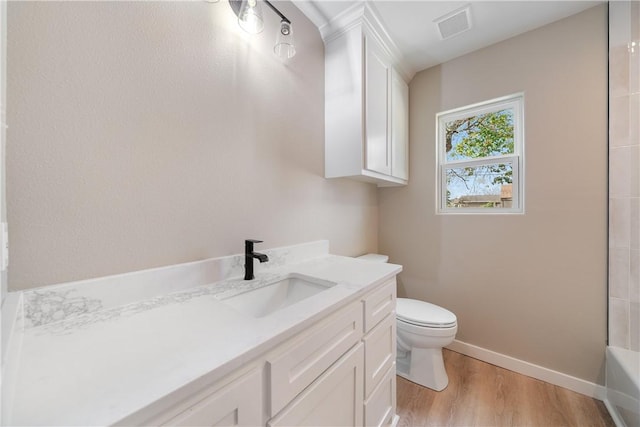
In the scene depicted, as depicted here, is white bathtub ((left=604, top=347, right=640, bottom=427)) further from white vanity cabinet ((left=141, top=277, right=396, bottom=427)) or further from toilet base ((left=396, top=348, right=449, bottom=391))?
white vanity cabinet ((left=141, top=277, right=396, bottom=427))

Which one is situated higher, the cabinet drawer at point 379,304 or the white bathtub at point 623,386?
the cabinet drawer at point 379,304

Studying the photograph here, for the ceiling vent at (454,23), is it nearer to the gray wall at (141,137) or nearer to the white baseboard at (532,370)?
the gray wall at (141,137)

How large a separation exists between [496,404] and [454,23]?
8.20 feet

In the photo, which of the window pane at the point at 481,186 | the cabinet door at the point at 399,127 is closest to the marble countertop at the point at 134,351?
the cabinet door at the point at 399,127

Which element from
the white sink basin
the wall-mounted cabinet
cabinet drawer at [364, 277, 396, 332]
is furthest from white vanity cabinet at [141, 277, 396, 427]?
the wall-mounted cabinet

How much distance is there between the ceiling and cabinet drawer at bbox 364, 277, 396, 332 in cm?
166

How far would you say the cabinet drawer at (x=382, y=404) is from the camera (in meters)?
1.06

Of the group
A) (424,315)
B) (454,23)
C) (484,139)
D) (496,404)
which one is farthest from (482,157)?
(496,404)

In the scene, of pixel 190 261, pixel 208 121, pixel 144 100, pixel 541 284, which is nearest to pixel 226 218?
pixel 190 261

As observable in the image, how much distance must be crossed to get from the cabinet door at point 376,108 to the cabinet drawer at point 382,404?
1.22 m

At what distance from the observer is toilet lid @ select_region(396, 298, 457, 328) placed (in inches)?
60.7

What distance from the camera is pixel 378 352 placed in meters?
1.13

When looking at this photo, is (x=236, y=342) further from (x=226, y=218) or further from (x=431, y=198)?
(x=431, y=198)

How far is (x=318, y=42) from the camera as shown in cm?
161
